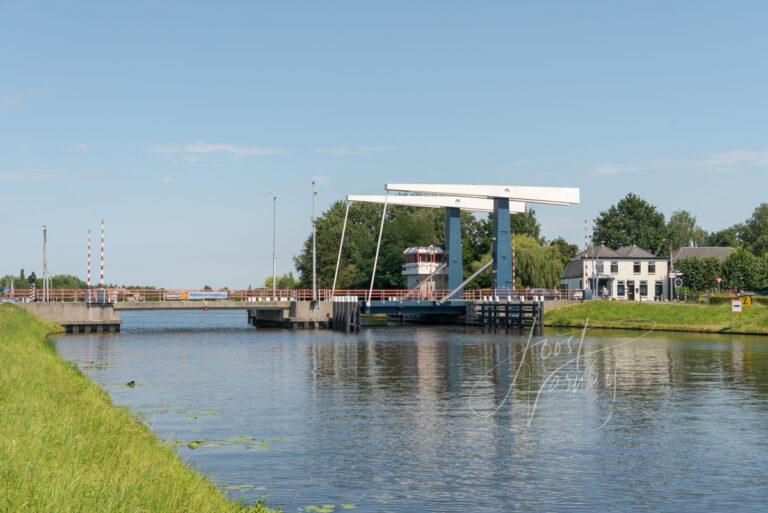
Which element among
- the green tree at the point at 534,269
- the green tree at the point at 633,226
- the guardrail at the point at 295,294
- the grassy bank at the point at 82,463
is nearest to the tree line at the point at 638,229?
the green tree at the point at 633,226

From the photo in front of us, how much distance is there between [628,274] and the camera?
94250 millimetres

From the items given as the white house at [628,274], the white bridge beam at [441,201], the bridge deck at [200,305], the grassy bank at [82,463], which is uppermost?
the white bridge beam at [441,201]

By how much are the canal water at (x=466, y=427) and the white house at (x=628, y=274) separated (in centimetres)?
5391

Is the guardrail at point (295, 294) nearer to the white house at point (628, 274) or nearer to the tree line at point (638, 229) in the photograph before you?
the white house at point (628, 274)

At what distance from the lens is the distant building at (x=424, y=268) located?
277 feet

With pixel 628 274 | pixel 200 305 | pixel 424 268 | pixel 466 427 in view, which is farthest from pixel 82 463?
pixel 628 274

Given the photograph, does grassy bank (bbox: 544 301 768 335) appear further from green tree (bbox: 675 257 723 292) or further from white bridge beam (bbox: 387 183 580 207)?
green tree (bbox: 675 257 723 292)

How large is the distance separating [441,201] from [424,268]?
1591 centimetres

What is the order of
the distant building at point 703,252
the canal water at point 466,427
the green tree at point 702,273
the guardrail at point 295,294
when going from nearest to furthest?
the canal water at point 466,427, the guardrail at point 295,294, the green tree at point 702,273, the distant building at point 703,252

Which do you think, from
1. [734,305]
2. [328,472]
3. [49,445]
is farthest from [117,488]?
[734,305]

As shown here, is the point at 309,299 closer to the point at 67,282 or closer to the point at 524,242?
the point at 524,242

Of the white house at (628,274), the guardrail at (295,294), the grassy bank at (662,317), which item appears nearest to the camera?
the grassy bank at (662,317)

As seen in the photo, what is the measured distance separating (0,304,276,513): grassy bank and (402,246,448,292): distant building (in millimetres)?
66483

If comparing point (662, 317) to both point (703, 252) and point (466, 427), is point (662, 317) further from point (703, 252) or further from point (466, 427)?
point (703, 252)
